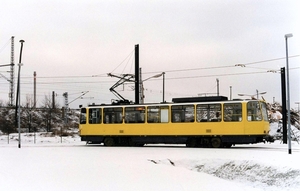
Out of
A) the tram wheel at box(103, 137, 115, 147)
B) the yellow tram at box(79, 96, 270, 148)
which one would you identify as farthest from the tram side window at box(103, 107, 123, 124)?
the tram wheel at box(103, 137, 115, 147)

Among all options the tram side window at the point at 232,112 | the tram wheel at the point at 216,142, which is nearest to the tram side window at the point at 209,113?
the tram side window at the point at 232,112

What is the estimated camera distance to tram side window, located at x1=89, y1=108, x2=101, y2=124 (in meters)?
29.7

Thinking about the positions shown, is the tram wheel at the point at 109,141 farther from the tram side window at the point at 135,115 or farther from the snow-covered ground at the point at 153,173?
the snow-covered ground at the point at 153,173

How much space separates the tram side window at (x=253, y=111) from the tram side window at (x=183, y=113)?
350 centimetres

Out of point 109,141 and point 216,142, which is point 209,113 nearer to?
point 216,142

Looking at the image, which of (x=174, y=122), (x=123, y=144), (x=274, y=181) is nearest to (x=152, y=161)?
(x=274, y=181)

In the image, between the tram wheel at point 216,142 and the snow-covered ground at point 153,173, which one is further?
the tram wheel at point 216,142

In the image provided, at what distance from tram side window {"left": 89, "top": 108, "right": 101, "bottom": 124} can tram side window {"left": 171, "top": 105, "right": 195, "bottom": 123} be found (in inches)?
224

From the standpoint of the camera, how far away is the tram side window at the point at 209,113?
84.4 ft

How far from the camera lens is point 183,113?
26.8 metres

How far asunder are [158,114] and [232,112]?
5012mm

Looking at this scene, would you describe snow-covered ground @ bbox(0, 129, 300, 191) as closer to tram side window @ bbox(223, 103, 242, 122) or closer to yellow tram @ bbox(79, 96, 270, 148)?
yellow tram @ bbox(79, 96, 270, 148)

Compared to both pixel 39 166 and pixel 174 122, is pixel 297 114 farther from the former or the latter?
pixel 39 166

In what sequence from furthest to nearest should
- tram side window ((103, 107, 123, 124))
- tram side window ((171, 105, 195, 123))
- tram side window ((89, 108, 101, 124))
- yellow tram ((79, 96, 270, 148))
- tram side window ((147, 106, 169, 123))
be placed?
tram side window ((89, 108, 101, 124))
tram side window ((103, 107, 123, 124))
tram side window ((147, 106, 169, 123))
tram side window ((171, 105, 195, 123))
yellow tram ((79, 96, 270, 148))
